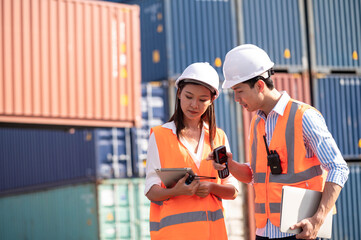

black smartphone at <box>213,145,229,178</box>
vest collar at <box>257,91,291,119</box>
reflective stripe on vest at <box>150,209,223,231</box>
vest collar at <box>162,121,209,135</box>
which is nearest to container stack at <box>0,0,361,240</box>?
vest collar at <box>162,121,209,135</box>

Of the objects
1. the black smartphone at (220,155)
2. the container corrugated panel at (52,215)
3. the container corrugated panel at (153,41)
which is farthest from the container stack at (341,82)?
the black smartphone at (220,155)

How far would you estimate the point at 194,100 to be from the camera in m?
3.77

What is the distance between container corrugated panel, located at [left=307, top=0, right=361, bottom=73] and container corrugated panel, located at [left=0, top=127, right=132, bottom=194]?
5.98 meters

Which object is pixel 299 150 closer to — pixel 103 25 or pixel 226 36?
pixel 103 25

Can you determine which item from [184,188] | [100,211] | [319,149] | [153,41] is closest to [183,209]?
[184,188]

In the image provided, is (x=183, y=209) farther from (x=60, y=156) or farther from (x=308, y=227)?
(x=60, y=156)

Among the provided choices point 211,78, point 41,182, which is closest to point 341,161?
point 211,78

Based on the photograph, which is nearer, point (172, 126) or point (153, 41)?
point (172, 126)

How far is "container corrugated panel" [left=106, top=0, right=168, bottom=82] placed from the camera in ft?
50.7

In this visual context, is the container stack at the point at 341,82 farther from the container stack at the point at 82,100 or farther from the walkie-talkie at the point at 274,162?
the walkie-talkie at the point at 274,162

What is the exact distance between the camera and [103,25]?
13805 mm

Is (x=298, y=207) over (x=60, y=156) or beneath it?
beneath

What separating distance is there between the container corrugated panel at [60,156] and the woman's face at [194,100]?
34.7 feet

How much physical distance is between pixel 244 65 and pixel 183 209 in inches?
38.2
